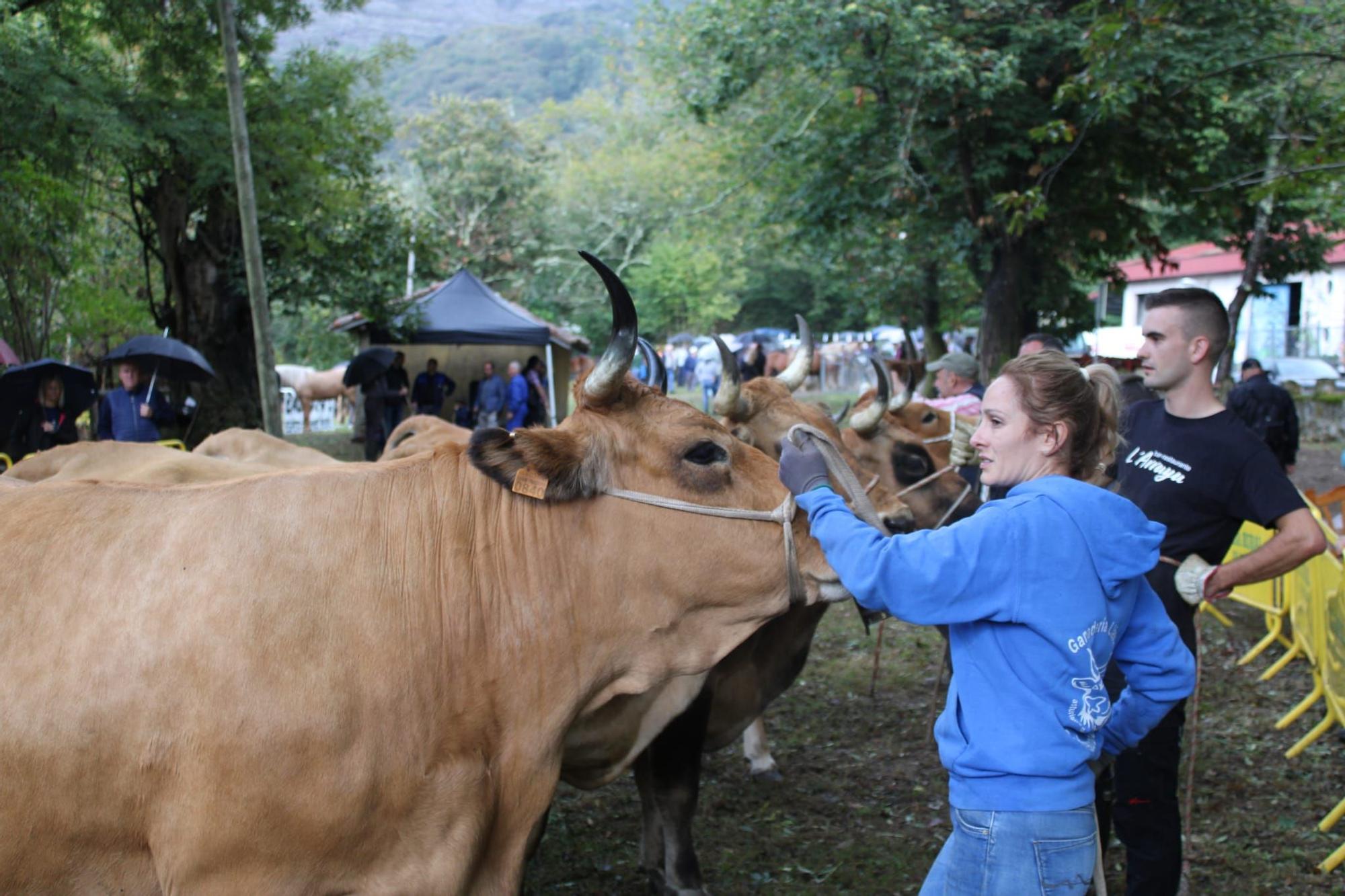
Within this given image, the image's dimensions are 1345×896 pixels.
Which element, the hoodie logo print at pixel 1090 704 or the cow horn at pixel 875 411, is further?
the cow horn at pixel 875 411

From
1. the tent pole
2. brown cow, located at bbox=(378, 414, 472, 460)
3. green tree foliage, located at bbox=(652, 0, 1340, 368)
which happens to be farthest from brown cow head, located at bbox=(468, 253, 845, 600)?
the tent pole

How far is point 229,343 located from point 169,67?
191 inches

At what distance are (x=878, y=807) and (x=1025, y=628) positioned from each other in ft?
11.6

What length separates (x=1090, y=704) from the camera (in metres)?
2.50

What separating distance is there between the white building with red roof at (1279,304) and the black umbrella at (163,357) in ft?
81.8

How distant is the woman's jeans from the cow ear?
51.5 inches

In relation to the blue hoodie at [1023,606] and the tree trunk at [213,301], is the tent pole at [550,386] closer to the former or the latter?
the tree trunk at [213,301]

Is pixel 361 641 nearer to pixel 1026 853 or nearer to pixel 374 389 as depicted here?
pixel 1026 853

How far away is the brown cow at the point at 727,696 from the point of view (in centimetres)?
455

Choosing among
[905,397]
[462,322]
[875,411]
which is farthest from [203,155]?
[875,411]

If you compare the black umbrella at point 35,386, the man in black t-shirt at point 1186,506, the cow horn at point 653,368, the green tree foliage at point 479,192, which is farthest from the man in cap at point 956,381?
the green tree foliage at point 479,192

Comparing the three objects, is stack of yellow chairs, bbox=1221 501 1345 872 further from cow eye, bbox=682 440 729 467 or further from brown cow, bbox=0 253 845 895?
brown cow, bbox=0 253 845 895

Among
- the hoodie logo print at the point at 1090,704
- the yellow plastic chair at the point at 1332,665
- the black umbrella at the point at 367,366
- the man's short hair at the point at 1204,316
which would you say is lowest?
the yellow plastic chair at the point at 1332,665

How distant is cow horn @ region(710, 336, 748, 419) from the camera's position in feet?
17.2
